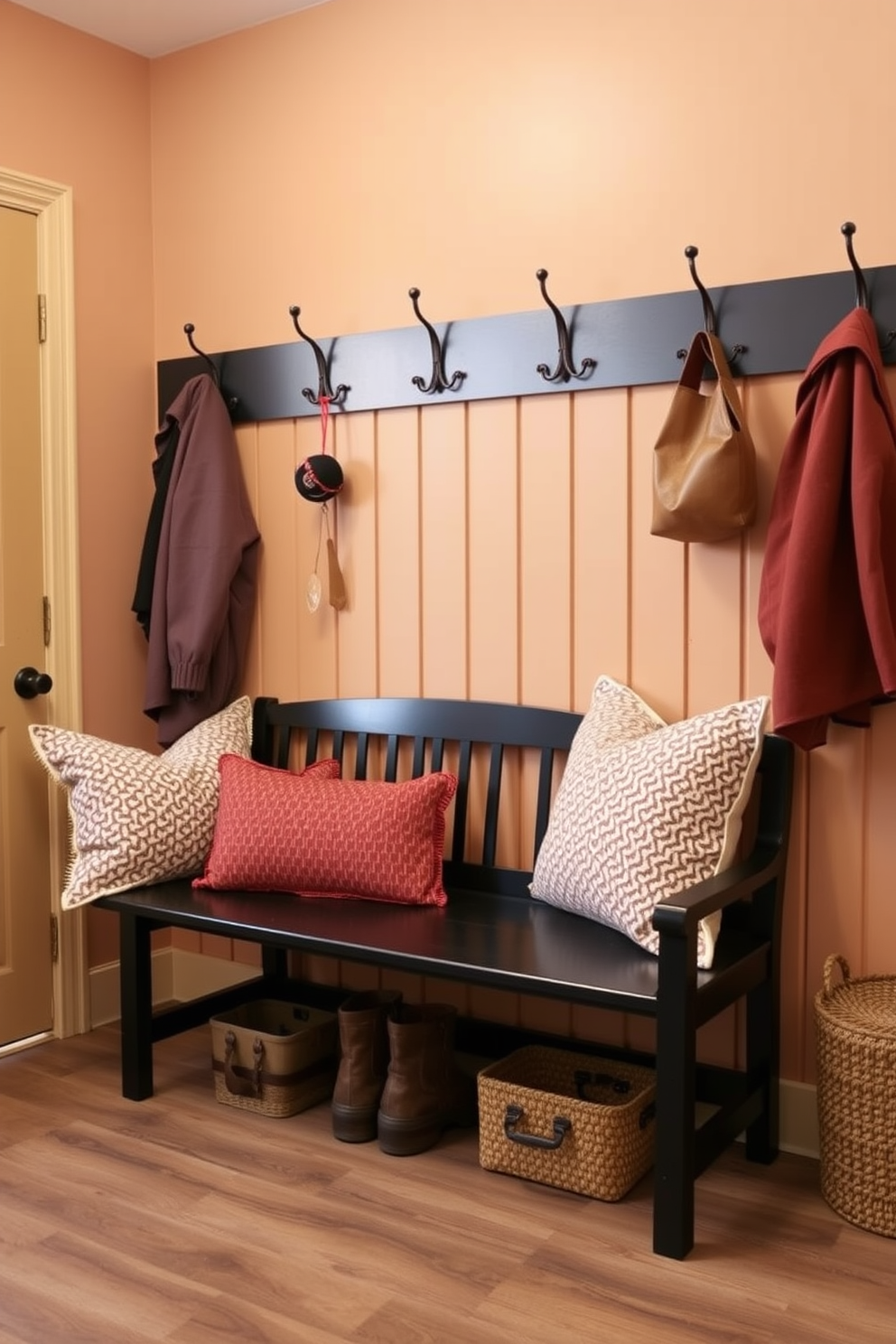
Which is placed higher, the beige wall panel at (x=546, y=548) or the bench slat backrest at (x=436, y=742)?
the beige wall panel at (x=546, y=548)

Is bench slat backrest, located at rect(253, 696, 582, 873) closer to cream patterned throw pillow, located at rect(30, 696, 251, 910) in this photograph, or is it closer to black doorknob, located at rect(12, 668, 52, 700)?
cream patterned throw pillow, located at rect(30, 696, 251, 910)

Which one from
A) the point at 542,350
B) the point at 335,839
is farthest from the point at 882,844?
the point at 542,350

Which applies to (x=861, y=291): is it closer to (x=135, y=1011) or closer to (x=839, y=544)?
(x=839, y=544)

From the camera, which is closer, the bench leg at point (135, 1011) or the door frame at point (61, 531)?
the bench leg at point (135, 1011)

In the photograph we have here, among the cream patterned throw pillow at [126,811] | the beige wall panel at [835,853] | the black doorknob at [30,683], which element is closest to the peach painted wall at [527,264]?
the beige wall panel at [835,853]

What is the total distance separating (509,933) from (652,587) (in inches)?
29.7

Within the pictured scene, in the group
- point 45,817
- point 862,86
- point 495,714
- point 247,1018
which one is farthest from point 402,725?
point 862,86

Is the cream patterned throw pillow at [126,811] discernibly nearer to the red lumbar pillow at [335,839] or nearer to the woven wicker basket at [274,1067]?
the red lumbar pillow at [335,839]

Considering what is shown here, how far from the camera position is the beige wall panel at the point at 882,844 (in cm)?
240

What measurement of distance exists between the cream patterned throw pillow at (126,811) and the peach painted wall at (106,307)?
1.26 ft

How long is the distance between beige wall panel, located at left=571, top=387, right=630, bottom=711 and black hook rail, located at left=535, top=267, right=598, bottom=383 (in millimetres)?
49

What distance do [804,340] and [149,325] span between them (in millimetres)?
1808

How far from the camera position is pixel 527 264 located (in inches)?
109

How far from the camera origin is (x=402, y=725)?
296 centimetres
